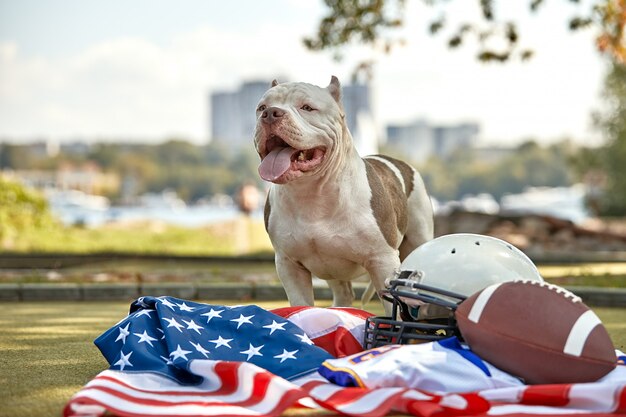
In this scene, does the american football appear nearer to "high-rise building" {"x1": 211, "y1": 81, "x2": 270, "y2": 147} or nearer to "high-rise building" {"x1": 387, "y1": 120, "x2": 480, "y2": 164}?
"high-rise building" {"x1": 211, "y1": 81, "x2": 270, "y2": 147}

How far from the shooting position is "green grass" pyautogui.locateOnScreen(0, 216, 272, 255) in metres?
19.8

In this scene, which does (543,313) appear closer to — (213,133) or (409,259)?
(409,259)

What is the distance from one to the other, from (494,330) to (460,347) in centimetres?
22

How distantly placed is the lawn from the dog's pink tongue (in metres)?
1.31

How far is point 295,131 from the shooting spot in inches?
Result: 182

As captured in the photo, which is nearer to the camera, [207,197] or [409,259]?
[409,259]

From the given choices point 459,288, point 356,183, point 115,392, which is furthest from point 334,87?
point 115,392

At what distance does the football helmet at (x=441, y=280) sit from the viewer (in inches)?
158

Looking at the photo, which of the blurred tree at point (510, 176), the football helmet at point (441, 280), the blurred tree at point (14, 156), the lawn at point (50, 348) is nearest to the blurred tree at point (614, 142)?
the lawn at point (50, 348)

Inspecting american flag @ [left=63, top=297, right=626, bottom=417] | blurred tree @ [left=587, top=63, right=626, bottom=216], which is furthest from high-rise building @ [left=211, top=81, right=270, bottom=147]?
american flag @ [left=63, top=297, right=626, bottom=417]

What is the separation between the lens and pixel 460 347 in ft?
12.5

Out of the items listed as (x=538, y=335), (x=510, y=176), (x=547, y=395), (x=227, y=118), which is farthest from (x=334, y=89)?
(x=227, y=118)

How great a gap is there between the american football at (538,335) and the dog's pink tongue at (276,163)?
1.40m

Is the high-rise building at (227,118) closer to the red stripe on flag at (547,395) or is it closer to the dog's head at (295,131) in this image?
the dog's head at (295,131)
